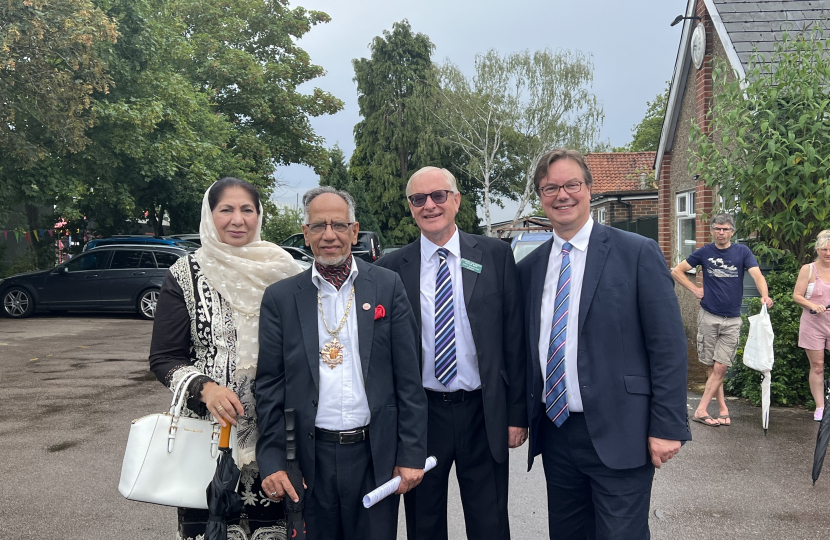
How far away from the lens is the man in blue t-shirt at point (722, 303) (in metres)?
6.74

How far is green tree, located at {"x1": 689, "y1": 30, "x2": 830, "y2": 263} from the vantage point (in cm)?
743

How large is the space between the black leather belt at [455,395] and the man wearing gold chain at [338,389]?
46 cm

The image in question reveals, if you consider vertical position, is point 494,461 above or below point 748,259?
below

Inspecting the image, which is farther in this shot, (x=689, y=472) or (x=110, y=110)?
(x=110, y=110)

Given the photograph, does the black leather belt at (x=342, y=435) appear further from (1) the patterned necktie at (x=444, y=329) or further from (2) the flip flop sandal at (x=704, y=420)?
(2) the flip flop sandal at (x=704, y=420)

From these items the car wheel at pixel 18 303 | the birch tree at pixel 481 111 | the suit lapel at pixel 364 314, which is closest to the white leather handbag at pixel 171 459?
the suit lapel at pixel 364 314

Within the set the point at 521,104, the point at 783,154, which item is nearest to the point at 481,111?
the point at 521,104

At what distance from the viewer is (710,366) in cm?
711

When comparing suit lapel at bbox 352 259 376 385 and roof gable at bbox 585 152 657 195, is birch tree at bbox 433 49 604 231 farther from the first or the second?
suit lapel at bbox 352 259 376 385

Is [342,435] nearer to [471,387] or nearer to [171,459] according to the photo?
[171,459]

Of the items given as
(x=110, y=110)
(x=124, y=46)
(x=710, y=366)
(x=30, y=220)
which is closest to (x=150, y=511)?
(x=710, y=366)

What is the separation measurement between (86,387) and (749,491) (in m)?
7.28

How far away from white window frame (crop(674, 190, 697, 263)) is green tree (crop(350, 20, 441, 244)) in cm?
3355

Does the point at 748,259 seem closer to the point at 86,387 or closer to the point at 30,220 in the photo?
the point at 86,387
